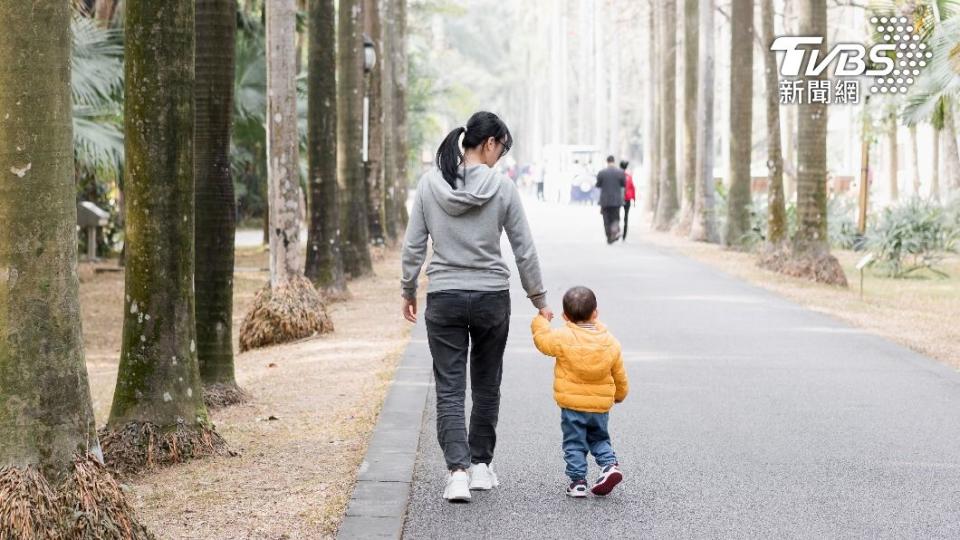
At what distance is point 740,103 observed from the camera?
24672 millimetres

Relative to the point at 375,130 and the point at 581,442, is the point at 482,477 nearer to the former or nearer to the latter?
the point at 581,442

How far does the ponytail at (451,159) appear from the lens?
6.38 meters

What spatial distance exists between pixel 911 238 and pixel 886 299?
216 inches

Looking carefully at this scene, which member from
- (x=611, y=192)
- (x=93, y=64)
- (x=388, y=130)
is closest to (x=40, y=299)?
(x=93, y=64)

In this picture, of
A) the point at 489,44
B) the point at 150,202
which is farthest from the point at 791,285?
the point at 489,44

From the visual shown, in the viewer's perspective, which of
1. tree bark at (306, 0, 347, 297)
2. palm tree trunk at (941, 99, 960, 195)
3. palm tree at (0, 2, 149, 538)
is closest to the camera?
palm tree at (0, 2, 149, 538)

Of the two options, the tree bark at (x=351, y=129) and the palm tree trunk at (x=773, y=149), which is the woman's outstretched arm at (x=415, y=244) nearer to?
the tree bark at (x=351, y=129)

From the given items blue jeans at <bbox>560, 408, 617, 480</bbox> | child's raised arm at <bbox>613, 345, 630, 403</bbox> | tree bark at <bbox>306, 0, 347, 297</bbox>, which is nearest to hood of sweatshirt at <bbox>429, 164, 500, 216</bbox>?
child's raised arm at <bbox>613, 345, 630, 403</bbox>

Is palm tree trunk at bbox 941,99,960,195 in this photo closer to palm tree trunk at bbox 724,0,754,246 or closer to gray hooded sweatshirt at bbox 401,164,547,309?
palm tree trunk at bbox 724,0,754,246

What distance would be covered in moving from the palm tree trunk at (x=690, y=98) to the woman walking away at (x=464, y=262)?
79.4ft

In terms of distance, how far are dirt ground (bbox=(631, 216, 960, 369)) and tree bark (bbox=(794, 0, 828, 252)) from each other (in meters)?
0.73

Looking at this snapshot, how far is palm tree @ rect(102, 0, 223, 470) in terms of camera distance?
738 centimetres

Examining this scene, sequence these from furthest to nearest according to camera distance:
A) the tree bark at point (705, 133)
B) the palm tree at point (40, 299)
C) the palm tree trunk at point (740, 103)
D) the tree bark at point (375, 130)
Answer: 1. the tree bark at point (705, 133)
2. the palm tree trunk at point (740, 103)
3. the tree bark at point (375, 130)
4. the palm tree at point (40, 299)

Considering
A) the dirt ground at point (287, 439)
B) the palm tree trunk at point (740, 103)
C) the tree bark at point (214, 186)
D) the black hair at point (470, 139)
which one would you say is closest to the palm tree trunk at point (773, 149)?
the palm tree trunk at point (740, 103)
